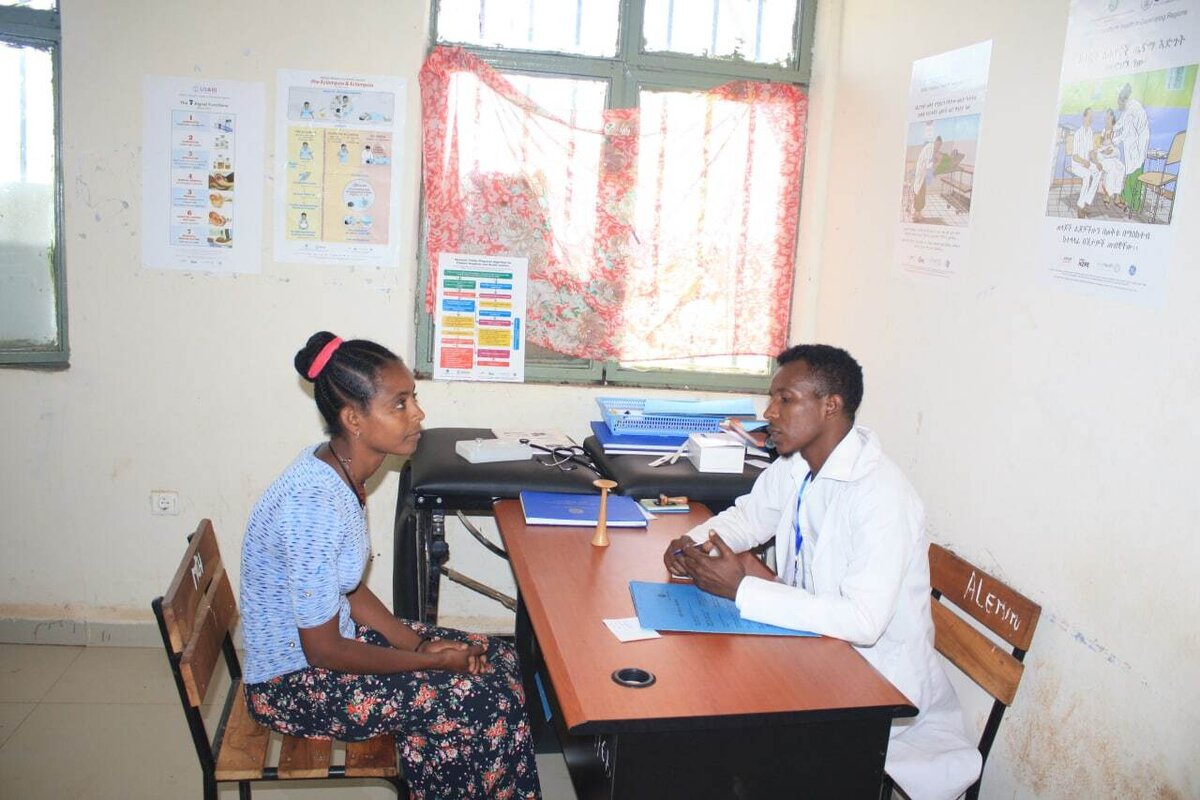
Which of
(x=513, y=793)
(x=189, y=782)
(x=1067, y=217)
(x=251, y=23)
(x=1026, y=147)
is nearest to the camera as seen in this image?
(x=513, y=793)

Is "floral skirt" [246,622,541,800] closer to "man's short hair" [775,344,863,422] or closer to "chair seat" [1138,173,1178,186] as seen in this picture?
"man's short hair" [775,344,863,422]

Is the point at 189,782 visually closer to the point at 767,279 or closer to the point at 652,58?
the point at 767,279

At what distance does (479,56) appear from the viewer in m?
3.40

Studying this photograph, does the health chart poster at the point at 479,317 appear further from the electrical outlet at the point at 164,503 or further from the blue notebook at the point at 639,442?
the electrical outlet at the point at 164,503

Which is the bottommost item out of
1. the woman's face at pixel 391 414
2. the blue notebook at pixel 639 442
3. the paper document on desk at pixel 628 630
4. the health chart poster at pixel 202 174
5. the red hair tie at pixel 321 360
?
the paper document on desk at pixel 628 630

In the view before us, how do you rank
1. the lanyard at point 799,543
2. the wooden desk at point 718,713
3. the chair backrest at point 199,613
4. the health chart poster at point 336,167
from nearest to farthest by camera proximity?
1. the wooden desk at point 718,713
2. the chair backrest at point 199,613
3. the lanyard at point 799,543
4. the health chart poster at point 336,167

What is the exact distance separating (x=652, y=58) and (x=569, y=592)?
7.26ft

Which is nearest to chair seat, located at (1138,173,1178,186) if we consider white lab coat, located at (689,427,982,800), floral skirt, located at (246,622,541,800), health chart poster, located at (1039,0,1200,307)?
health chart poster, located at (1039,0,1200,307)

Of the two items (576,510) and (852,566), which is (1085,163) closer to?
(852,566)

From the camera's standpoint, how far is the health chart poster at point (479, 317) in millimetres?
3502

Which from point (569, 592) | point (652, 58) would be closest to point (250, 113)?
point (652, 58)

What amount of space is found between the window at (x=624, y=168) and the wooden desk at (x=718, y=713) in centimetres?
182

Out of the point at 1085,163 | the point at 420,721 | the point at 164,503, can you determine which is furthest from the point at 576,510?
the point at 164,503

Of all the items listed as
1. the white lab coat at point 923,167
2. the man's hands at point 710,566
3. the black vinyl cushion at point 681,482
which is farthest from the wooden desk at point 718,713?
the white lab coat at point 923,167
